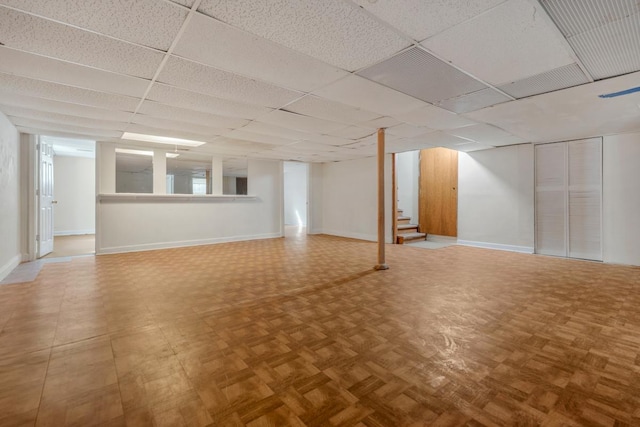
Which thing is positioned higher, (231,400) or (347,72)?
(347,72)

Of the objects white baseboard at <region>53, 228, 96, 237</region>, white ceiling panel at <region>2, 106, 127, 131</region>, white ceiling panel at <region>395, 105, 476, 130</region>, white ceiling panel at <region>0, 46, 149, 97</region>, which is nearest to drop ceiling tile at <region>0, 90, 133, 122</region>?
white ceiling panel at <region>2, 106, 127, 131</region>

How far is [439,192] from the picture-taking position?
25.0ft

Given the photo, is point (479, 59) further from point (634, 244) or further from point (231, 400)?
point (634, 244)

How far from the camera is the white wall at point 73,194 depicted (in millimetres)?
8125

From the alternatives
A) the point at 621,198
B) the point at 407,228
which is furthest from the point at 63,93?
the point at 621,198

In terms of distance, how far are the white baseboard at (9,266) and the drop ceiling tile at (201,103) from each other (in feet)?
10.5

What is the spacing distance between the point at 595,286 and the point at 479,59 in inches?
126

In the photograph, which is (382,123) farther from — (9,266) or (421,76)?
(9,266)

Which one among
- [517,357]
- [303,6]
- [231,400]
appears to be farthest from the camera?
[517,357]

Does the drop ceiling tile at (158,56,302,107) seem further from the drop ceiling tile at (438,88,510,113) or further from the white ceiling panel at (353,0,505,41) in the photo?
the drop ceiling tile at (438,88,510,113)

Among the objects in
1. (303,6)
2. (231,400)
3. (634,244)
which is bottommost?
(231,400)

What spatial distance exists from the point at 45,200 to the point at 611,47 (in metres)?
8.21

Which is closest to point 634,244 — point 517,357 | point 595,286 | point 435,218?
point 595,286

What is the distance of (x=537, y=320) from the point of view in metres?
2.51
